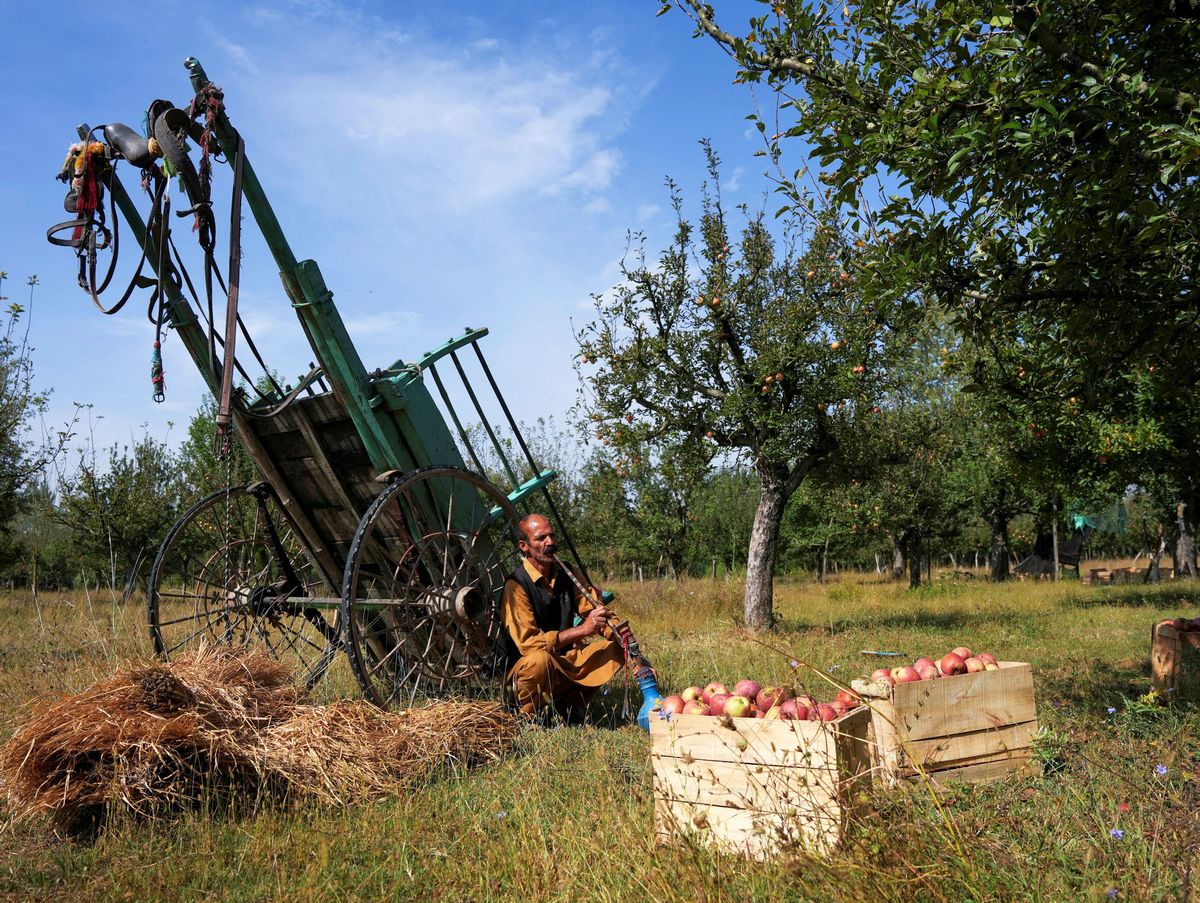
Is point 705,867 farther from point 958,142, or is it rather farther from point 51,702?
point 958,142

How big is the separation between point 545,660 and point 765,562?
6.95m

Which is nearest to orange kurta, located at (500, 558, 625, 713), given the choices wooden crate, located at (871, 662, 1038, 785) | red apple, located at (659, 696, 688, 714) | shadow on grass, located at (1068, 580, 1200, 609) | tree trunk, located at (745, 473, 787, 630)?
red apple, located at (659, 696, 688, 714)

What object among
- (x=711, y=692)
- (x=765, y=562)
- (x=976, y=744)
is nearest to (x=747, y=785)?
(x=711, y=692)

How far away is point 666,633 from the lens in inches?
440

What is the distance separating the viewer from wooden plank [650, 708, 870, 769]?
2986 mm

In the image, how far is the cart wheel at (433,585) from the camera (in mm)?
5188

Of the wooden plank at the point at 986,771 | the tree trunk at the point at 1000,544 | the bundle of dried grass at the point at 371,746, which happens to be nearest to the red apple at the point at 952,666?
the wooden plank at the point at 986,771

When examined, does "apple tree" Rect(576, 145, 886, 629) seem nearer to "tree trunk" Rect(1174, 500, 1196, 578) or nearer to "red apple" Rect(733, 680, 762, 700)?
"red apple" Rect(733, 680, 762, 700)

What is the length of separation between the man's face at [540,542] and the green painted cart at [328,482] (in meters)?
0.27

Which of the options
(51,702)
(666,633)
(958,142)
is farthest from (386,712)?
(666,633)

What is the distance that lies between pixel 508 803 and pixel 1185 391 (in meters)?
4.66

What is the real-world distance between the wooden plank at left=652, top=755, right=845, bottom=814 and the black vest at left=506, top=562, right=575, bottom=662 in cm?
233

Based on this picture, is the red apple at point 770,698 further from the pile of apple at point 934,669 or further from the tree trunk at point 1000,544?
the tree trunk at point 1000,544

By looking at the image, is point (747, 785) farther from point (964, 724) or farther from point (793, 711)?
point (964, 724)
